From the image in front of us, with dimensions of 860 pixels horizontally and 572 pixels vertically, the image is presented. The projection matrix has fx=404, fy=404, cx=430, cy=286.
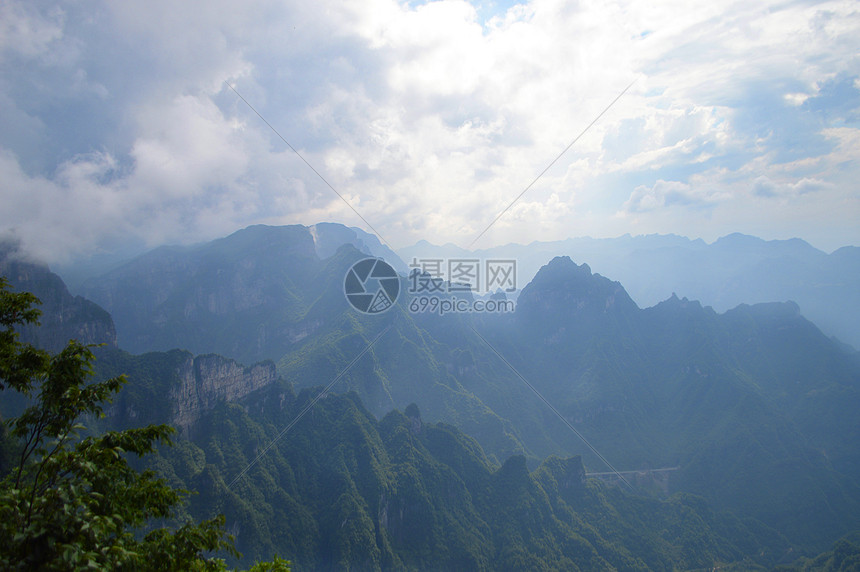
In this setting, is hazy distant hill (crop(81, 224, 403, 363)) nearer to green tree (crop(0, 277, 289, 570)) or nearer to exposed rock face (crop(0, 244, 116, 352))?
exposed rock face (crop(0, 244, 116, 352))

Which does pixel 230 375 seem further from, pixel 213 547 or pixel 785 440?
pixel 785 440

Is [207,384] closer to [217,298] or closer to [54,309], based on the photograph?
[54,309]

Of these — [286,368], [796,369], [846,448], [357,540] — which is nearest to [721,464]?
[846,448]

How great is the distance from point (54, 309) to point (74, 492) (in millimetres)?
71654

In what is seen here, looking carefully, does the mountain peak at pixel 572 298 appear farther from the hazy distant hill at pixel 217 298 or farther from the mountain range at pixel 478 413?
the hazy distant hill at pixel 217 298

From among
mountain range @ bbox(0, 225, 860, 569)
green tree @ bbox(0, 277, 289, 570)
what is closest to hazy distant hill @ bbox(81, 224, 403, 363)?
mountain range @ bbox(0, 225, 860, 569)

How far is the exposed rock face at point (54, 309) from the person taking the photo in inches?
2183

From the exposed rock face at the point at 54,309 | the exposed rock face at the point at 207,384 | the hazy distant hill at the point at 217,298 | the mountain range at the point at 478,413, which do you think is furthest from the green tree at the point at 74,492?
the hazy distant hill at the point at 217,298

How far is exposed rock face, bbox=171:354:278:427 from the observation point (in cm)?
4666

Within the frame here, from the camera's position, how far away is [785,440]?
7688cm

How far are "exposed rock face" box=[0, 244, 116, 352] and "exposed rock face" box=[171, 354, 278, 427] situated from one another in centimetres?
2306

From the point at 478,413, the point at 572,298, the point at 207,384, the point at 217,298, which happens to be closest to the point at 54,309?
the point at 207,384

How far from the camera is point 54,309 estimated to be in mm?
58375

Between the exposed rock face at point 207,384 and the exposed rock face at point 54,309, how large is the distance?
75.7ft
